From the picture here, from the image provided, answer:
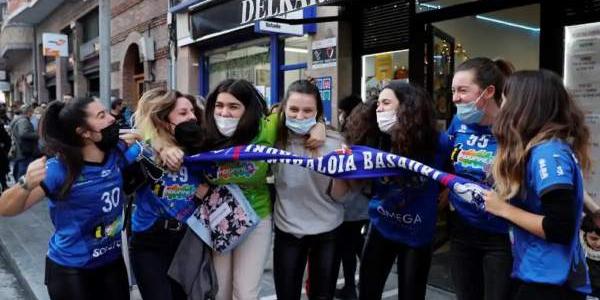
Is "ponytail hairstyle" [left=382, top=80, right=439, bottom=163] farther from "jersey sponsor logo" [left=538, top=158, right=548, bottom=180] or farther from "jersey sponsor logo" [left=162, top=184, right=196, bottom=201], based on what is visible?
"jersey sponsor logo" [left=162, top=184, right=196, bottom=201]

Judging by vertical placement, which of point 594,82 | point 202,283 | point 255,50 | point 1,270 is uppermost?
point 255,50

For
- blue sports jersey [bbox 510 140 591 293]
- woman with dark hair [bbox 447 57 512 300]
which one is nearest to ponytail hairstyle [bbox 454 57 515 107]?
woman with dark hair [bbox 447 57 512 300]

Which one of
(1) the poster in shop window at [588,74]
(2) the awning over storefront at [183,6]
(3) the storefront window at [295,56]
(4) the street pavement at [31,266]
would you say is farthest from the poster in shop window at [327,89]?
(2) the awning over storefront at [183,6]

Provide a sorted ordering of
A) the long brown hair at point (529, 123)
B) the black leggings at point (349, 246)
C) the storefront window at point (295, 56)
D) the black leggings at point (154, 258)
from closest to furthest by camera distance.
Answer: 1. the long brown hair at point (529, 123)
2. the black leggings at point (154, 258)
3. the black leggings at point (349, 246)
4. the storefront window at point (295, 56)

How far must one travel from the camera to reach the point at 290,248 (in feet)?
11.0

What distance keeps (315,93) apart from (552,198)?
1.64 metres

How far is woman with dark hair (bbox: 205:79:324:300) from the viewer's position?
10.6 feet

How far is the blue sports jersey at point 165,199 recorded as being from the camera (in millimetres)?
3162

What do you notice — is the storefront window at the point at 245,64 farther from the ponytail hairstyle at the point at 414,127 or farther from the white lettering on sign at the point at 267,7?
the ponytail hairstyle at the point at 414,127

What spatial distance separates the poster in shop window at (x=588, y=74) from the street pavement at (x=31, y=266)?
5.67 feet

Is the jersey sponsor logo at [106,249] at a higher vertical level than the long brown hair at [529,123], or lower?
lower

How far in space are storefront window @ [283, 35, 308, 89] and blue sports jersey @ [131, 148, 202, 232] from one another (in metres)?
5.39

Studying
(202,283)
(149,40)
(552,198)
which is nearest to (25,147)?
(149,40)

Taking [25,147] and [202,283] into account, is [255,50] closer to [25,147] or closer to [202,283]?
[25,147]
